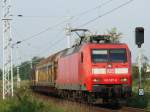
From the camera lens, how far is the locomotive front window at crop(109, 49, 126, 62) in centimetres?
2469

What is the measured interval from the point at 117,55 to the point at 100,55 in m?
0.81

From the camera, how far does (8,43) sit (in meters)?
33.7

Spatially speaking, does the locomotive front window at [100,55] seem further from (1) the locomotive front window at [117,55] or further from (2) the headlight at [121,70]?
(2) the headlight at [121,70]

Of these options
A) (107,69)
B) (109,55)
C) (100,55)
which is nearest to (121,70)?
(107,69)

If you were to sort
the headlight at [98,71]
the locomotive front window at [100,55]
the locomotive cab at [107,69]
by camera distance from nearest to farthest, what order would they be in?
1. the locomotive cab at [107,69]
2. the headlight at [98,71]
3. the locomotive front window at [100,55]

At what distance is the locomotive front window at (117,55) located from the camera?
81.0 feet

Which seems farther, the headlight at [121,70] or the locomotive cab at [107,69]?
the headlight at [121,70]

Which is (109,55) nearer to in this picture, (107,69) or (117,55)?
(117,55)

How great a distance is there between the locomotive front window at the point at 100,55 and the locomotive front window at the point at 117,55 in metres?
0.24

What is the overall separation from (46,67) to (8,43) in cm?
1084

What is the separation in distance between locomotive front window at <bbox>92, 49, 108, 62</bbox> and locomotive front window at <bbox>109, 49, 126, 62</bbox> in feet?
0.79

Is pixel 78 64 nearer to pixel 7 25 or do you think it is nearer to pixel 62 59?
pixel 62 59

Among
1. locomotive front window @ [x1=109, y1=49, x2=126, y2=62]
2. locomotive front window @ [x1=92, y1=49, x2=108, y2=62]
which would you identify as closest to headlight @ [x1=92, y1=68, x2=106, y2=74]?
locomotive front window @ [x1=92, y1=49, x2=108, y2=62]

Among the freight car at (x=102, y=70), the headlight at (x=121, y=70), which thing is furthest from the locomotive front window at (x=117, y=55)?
the headlight at (x=121, y=70)
